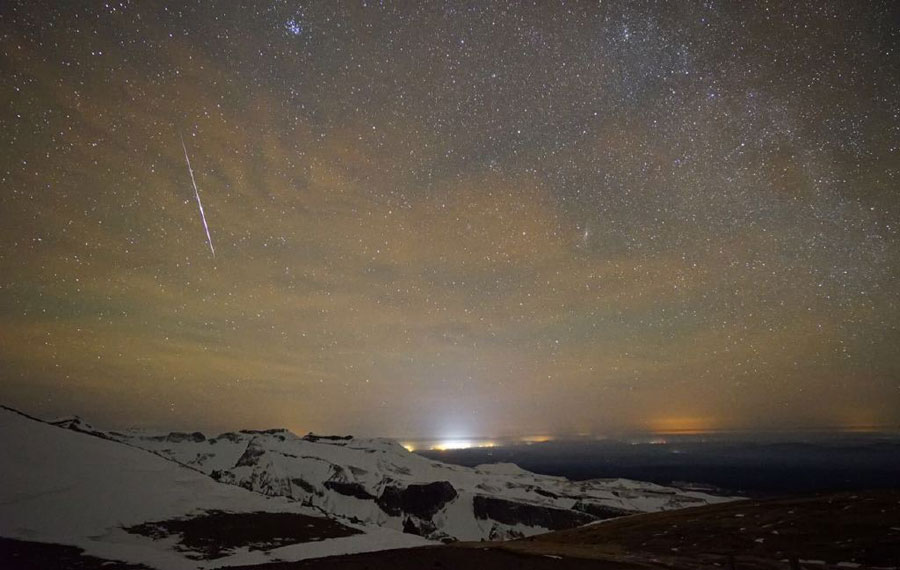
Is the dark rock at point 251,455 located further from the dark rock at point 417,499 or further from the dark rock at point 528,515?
the dark rock at point 528,515

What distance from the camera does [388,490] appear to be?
100 m

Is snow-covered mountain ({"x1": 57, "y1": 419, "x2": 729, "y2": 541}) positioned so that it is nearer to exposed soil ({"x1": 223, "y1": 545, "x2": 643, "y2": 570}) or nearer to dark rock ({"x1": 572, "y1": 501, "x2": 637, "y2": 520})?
dark rock ({"x1": 572, "y1": 501, "x2": 637, "y2": 520})

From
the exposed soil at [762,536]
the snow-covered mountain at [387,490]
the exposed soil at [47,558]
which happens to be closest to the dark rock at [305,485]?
the snow-covered mountain at [387,490]

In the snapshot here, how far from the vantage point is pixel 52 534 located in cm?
2222

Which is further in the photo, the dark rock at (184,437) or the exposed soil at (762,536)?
the dark rock at (184,437)

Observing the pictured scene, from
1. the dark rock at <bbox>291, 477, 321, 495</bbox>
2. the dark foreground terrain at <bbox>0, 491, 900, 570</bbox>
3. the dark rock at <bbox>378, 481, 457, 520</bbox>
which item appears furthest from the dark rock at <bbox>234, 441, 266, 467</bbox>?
the dark foreground terrain at <bbox>0, 491, 900, 570</bbox>

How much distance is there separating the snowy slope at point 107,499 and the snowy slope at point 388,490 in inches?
1902

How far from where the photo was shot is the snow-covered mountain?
91625 mm

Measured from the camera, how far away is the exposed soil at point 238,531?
22.5 metres

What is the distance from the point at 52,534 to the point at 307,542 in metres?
11.4

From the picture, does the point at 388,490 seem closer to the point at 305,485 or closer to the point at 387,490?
the point at 387,490

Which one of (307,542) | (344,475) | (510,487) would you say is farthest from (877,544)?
(510,487)

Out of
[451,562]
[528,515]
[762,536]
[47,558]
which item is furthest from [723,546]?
[528,515]

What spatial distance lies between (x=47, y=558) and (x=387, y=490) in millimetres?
87603
